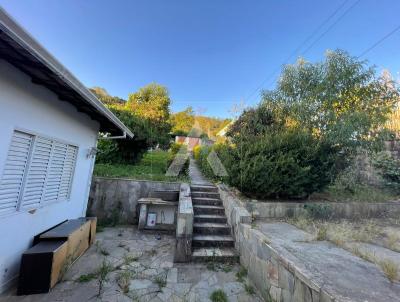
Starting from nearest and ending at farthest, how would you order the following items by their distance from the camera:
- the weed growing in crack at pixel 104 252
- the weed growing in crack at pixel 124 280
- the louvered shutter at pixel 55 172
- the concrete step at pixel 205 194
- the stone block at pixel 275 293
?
the stone block at pixel 275 293 < the weed growing in crack at pixel 124 280 < the louvered shutter at pixel 55 172 < the weed growing in crack at pixel 104 252 < the concrete step at pixel 205 194

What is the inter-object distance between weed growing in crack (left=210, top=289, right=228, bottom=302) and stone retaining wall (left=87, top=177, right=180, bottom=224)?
13.3ft

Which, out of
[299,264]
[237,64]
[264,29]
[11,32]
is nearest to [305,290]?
[299,264]

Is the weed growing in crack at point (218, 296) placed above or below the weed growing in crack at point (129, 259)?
below

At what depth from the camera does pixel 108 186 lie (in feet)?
21.0

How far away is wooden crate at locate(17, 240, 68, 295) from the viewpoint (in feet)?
9.39

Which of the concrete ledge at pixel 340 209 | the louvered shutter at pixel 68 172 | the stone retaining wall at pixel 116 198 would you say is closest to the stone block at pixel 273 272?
the concrete ledge at pixel 340 209

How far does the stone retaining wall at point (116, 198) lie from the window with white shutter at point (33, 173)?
1.84m

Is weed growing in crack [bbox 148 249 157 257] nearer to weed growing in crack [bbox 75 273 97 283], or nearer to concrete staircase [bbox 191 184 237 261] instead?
concrete staircase [bbox 191 184 237 261]

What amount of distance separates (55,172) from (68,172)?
0.57 m

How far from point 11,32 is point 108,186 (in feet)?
17.8

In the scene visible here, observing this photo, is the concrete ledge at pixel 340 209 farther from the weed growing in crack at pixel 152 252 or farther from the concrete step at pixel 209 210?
the weed growing in crack at pixel 152 252

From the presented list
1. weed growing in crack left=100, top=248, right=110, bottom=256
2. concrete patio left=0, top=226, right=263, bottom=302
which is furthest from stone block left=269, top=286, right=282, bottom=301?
weed growing in crack left=100, top=248, right=110, bottom=256

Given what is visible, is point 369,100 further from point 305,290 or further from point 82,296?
point 82,296

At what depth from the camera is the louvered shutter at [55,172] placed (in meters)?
3.82
